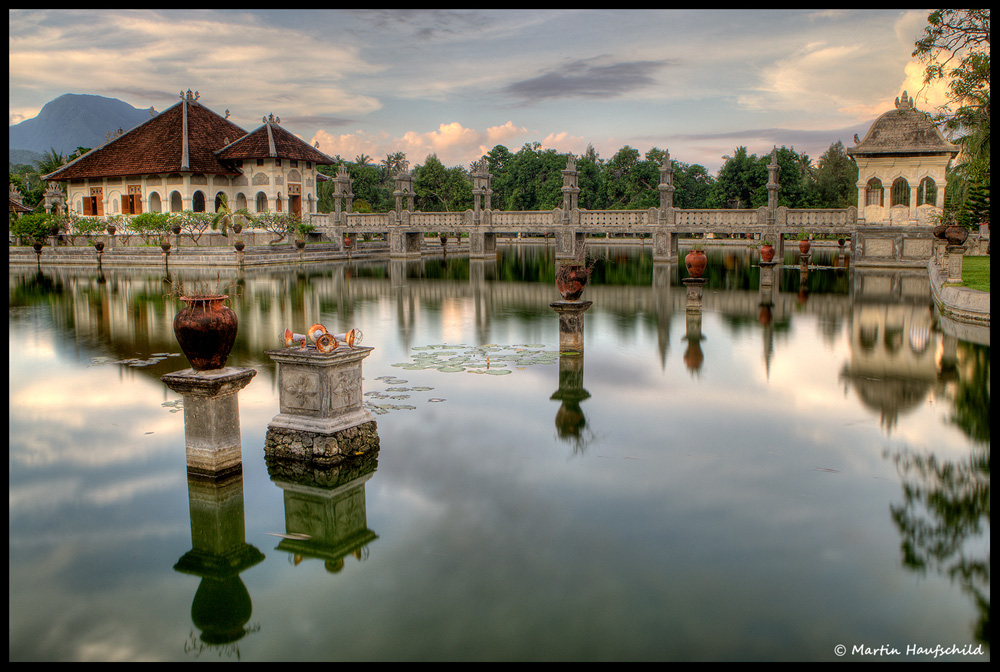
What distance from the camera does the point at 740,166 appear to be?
61750 mm

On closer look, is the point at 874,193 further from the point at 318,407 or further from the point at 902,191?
the point at 318,407

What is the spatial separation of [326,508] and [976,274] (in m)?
24.4

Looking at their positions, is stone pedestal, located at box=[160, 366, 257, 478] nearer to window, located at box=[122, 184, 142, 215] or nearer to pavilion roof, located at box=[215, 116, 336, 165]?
pavilion roof, located at box=[215, 116, 336, 165]

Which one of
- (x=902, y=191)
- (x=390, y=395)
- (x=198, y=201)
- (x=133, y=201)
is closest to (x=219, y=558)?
(x=390, y=395)

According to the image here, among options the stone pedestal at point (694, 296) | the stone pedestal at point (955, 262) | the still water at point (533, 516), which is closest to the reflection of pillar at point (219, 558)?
the still water at point (533, 516)

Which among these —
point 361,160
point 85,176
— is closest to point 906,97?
point 85,176

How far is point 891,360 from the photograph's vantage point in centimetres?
1381

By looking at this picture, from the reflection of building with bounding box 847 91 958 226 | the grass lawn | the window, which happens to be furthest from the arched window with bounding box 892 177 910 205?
the window

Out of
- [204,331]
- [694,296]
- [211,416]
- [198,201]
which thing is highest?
[198,201]

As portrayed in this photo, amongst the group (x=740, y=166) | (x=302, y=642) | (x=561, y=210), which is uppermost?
(x=740, y=166)

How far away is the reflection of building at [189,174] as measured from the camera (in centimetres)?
4809

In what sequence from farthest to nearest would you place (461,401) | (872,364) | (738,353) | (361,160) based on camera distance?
(361,160)
(738,353)
(872,364)
(461,401)

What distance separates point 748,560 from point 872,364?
8.85m

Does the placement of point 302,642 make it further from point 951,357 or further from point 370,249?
point 370,249
